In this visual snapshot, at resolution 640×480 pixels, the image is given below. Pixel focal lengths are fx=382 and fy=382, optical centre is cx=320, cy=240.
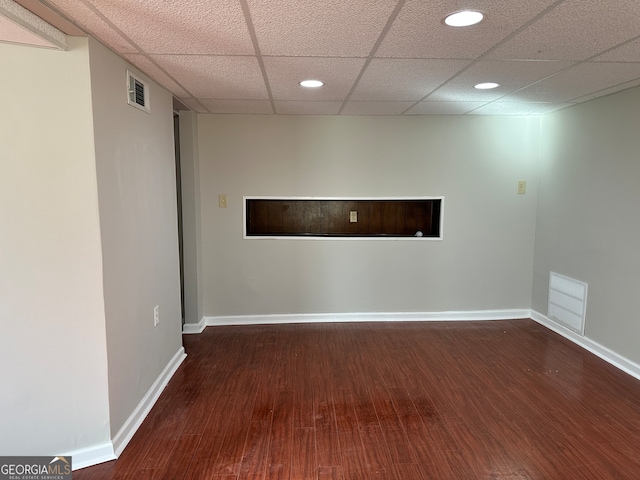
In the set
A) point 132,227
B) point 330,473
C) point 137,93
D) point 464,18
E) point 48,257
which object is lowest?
point 330,473

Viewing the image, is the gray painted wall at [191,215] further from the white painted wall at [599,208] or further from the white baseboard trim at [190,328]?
the white painted wall at [599,208]

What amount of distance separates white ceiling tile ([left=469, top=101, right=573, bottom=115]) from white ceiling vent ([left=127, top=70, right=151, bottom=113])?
9.23 ft

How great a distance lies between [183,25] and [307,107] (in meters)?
1.87

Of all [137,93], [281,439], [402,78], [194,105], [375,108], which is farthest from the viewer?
[375,108]

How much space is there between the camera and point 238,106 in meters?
3.46

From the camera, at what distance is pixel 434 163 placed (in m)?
4.03

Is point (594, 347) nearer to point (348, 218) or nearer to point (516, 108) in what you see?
point (516, 108)

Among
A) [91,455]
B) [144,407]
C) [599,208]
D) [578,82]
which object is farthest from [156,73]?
[599,208]

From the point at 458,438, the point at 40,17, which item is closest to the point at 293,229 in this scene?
the point at 458,438

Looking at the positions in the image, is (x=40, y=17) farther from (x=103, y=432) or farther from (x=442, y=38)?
(x=103, y=432)

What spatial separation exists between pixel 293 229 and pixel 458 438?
2.63 metres

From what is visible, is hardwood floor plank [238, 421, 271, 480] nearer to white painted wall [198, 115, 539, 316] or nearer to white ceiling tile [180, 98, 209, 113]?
white painted wall [198, 115, 539, 316]

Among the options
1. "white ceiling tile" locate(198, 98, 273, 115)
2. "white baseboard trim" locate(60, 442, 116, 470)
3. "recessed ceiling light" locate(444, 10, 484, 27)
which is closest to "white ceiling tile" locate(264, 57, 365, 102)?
"white ceiling tile" locate(198, 98, 273, 115)

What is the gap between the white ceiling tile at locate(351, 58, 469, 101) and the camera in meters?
2.27
